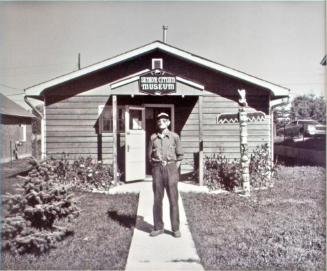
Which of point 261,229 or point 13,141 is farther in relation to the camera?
point 13,141

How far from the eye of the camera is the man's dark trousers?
→ 600cm

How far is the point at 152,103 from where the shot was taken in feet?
40.8

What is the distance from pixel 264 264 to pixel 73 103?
8262mm

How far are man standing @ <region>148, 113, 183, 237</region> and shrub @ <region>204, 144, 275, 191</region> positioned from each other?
464 centimetres

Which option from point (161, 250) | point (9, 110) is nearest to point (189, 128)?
point (161, 250)

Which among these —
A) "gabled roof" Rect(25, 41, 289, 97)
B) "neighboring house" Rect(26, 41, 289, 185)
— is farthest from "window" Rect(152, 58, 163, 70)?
"gabled roof" Rect(25, 41, 289, 97)

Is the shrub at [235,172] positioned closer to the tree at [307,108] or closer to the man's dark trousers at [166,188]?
the man's dark trousers at [166,188]

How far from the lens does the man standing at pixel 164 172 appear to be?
601 cm

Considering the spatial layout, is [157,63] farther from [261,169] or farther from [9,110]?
[9,110]

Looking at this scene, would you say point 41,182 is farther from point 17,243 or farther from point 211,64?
point 211,64

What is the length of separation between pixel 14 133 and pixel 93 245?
66.5ft

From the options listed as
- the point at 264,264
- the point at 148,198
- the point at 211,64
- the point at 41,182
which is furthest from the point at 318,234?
the point at 211,64

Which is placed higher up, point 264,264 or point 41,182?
point 41,182

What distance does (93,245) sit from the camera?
579 centimetres
